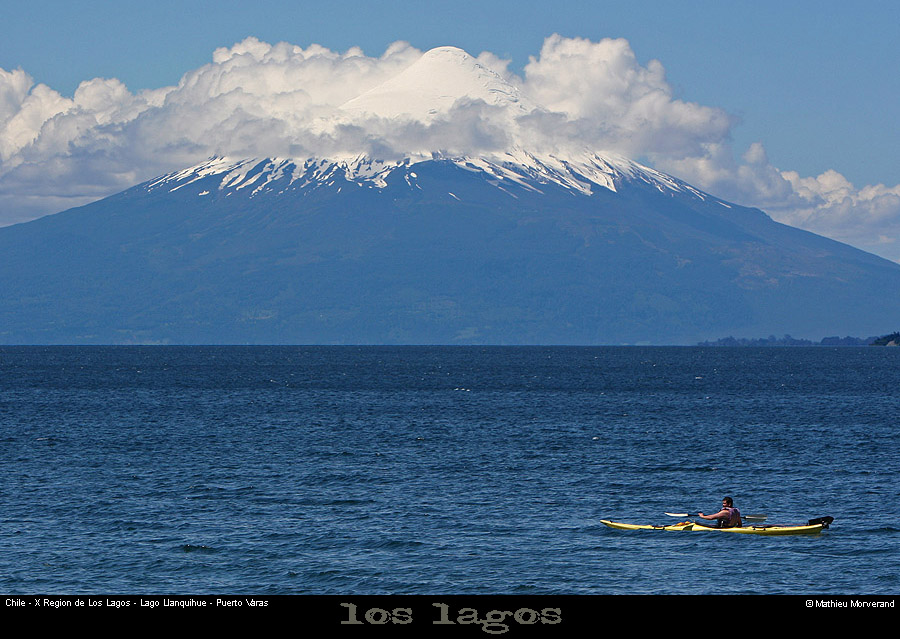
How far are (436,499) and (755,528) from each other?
17.1 meters

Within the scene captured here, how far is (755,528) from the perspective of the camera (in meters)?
50.6

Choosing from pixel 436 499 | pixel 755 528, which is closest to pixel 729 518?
pixel 755 528

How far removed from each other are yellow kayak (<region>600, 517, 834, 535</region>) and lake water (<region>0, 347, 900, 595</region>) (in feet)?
1.98

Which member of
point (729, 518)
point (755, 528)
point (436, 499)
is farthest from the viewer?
point (436, 499)

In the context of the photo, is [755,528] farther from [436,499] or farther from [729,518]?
[436,499]

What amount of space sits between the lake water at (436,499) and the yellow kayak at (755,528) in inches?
23.8

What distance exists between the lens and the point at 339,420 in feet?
367

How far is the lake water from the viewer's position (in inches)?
1677

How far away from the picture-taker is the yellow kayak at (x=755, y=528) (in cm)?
4962

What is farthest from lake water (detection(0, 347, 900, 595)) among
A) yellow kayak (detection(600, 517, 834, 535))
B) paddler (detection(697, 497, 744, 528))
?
paddler (detection(697, 497, 744, 528))

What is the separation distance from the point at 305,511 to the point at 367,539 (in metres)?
8.20

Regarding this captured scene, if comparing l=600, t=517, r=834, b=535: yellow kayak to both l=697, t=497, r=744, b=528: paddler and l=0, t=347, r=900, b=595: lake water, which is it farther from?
l=0, t=347, r=900, b=595: lake water
